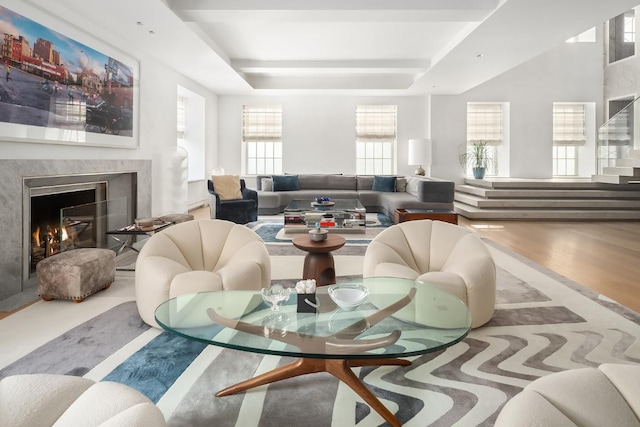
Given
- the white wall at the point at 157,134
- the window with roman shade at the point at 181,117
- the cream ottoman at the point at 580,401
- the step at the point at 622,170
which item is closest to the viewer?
the cream ottoman at the point at 580,401

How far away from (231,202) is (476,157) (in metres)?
6.10

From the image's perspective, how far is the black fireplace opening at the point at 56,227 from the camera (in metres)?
3.79

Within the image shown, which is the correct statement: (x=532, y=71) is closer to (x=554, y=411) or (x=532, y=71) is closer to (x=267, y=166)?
(x=267, y=166)

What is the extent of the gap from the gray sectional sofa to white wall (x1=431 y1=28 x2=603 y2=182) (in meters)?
2.06

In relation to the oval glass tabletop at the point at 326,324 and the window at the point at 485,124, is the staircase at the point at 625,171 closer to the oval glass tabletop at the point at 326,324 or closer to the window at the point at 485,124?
the window at the point at 485,124

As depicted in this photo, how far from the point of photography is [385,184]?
27.9 ft

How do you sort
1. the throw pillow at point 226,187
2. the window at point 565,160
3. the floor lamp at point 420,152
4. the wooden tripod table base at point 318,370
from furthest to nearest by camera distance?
1. the window at point 565,160
2. the floor lamp at point 420,152
3. the throw pillow at point 226,187
4. the wooden tripod table base at point 318,370

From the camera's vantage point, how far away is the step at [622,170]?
7183 mm

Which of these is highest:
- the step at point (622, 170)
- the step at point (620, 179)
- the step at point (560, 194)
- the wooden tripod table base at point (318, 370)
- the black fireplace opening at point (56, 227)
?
the step at point (622, 170)

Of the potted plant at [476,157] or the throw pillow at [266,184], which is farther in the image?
the potted plant at [476,157]

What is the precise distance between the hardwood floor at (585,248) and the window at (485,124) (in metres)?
2.87

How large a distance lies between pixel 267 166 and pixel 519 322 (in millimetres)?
8086

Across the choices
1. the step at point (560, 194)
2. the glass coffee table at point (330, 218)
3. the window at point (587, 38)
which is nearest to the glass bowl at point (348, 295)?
the glass coffee table at point (330, 218)

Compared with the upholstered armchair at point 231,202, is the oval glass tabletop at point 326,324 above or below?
below
